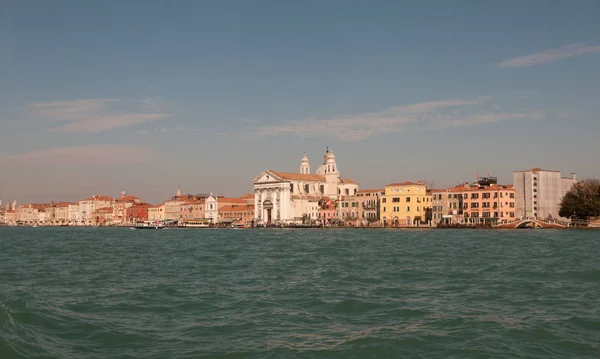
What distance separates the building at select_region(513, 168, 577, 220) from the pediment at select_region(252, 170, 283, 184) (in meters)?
36.4

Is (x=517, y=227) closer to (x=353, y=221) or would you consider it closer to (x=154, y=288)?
(x=353, y=221)

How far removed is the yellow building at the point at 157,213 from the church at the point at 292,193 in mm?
29322

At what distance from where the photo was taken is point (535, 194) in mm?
71312

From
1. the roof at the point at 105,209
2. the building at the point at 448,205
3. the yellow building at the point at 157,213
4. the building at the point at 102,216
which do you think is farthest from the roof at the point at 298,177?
the roof at the point at 105,209

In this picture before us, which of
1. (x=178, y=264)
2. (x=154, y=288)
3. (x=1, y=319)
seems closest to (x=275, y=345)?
(x=1, y=319)

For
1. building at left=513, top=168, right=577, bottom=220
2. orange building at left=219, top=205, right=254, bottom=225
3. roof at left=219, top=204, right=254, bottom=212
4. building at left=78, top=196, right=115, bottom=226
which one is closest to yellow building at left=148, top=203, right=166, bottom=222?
roof at left=219, top=204, right=254, bottom=212

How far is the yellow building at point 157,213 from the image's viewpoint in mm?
119500

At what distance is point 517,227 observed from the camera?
217 ft

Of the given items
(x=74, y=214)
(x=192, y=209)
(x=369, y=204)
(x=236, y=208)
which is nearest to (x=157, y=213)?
(x=192, y=209)

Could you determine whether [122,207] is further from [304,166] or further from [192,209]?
[304,166]

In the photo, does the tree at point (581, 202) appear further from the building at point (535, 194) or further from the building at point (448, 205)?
the building at point (448, 205)

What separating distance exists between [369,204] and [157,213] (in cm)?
5108

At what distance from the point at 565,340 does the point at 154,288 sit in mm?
10403

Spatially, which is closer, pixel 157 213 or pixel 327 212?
pixel 327 212
